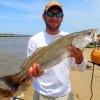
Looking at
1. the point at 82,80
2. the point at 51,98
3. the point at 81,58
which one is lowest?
the point at 82,80

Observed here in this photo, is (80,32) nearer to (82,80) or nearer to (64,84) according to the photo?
(64,84)

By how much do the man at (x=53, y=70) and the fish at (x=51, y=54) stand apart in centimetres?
18

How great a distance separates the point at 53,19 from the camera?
507 cm

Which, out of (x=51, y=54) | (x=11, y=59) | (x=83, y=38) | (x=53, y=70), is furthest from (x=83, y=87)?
(x=11, y=59)

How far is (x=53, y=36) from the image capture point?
16.6 ft

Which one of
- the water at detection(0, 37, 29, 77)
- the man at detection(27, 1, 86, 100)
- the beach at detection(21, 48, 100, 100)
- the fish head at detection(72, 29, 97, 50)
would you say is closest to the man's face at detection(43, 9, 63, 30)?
the man at detection(27, 1, 86, 100)

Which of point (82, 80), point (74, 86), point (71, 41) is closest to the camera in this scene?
point (71, 41)

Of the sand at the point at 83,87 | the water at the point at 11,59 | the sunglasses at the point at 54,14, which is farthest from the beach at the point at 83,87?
the water at the point at 11,59

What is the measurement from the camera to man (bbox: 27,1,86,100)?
194 inches

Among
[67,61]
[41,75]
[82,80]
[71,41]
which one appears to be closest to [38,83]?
[41,75]

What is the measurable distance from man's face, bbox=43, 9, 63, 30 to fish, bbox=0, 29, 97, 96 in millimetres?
429

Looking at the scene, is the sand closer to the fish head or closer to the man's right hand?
the man's right hand

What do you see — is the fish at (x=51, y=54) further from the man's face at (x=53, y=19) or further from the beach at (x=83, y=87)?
the beach at (x=83, y=87)

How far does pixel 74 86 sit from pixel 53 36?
875cm
